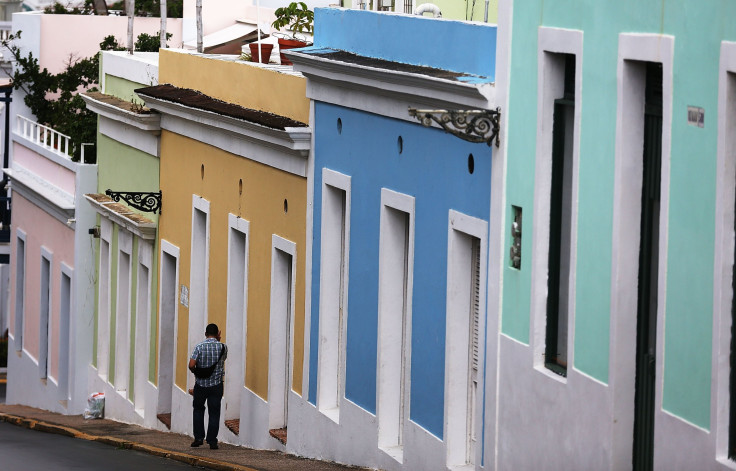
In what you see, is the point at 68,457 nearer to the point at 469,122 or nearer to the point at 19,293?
the point at 469,122

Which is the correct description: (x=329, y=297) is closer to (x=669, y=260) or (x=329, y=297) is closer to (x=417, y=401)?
(x=417, y=401)

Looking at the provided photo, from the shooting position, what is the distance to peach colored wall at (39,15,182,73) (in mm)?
34531

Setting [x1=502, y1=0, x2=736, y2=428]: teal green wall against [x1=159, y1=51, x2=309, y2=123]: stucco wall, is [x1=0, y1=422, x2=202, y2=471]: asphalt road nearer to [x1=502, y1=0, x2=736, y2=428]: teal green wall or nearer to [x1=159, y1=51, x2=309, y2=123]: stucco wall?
[x1=159, y1=51, x2=309, y2=123]: stucco wall

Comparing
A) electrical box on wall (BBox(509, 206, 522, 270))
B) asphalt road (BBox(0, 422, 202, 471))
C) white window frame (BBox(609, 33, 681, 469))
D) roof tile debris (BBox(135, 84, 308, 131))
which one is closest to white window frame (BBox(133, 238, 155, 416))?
asphalt road (BBox(0, 422, 202, 471))

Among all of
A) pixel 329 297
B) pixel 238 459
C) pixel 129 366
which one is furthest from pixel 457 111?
pixel 129 366

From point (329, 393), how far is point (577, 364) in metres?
5.50

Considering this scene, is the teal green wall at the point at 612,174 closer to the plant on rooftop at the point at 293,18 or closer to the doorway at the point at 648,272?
the doorway at the point at 648,272

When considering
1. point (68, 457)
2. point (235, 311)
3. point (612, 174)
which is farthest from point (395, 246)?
point (68, 457)

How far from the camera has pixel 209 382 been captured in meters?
17.7

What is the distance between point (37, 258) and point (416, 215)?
15844 millimetres

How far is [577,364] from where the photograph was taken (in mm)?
10422

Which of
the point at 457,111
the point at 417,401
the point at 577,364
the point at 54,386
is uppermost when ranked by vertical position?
the point at 457,111

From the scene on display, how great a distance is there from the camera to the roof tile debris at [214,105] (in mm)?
16203

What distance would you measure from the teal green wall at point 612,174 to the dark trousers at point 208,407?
22.3 ft
